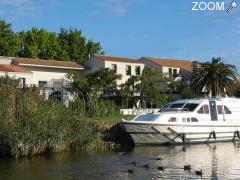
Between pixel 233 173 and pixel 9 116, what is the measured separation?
1242cm

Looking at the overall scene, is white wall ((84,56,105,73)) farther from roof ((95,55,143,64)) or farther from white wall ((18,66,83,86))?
white wall ((18,66,83,86))

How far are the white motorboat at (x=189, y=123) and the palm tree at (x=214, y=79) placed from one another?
2686 cm

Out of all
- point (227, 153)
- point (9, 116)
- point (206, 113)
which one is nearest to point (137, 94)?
point (206, 113)

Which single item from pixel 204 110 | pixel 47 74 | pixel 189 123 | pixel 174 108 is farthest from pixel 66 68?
pixel 189 123

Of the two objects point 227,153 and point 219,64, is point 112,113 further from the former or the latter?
point 219,64

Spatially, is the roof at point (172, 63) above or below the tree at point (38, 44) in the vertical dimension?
below

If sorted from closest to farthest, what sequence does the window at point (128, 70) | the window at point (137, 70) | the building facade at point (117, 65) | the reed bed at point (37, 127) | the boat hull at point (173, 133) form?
1. the reed bed at point (37, 127)
2. the boat hull at point (173, 133)
3. the building facade at point (117, 65)
4. the window at point (128, 70)
5. the window at point (137, 70)

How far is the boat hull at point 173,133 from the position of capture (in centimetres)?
3606

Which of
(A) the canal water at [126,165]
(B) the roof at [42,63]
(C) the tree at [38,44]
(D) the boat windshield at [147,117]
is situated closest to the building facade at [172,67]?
(B) the roof at [42,63]

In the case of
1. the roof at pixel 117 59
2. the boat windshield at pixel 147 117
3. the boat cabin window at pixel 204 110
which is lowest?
the boat windshield at pixel 147 117

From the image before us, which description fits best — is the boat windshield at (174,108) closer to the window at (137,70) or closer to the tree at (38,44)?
the window at (137,70)

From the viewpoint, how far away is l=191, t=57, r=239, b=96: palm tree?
6919 cm

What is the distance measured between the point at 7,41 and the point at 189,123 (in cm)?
4433

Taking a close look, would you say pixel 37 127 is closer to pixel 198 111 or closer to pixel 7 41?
pixel 198 111
